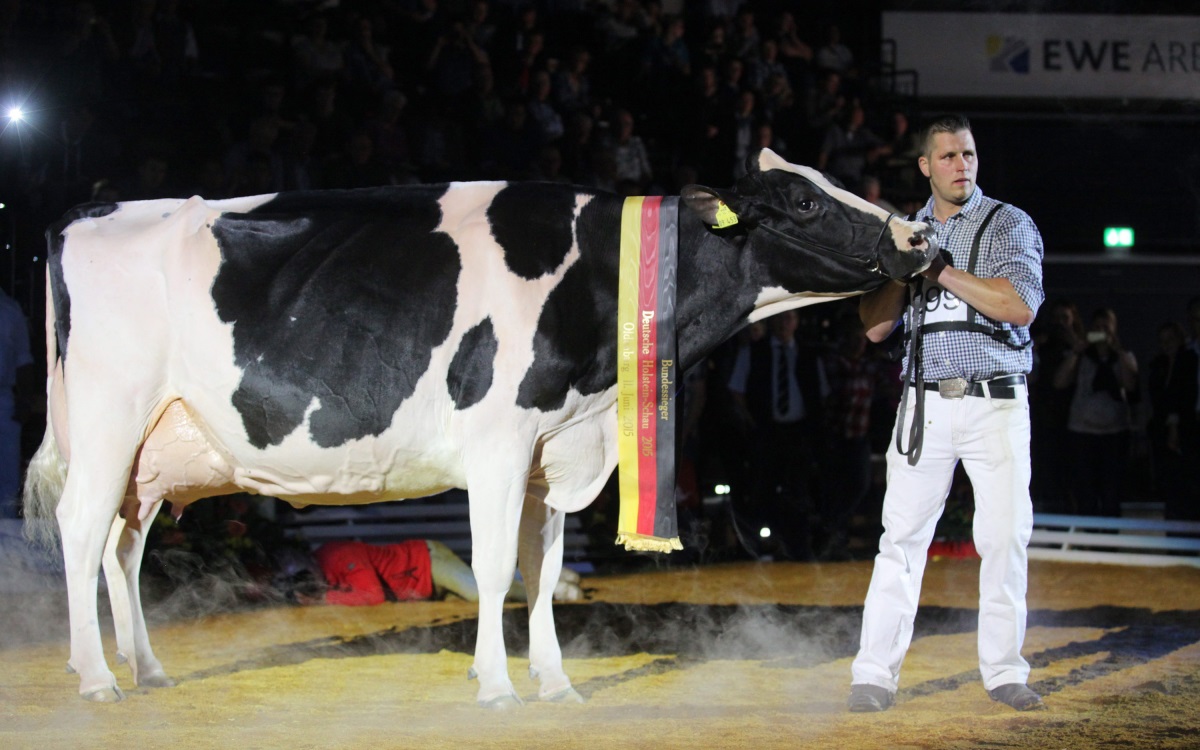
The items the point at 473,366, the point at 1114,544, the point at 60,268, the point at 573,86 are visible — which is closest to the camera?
the point at 473,366

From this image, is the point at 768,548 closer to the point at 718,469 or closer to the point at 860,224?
the point at 718,469

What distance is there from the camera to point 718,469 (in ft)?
38.7

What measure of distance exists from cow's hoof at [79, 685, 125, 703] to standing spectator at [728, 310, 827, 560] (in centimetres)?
628

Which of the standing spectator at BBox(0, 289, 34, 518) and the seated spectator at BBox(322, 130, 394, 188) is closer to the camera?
the standing spectator at BBox(0, 289, 34, 518)

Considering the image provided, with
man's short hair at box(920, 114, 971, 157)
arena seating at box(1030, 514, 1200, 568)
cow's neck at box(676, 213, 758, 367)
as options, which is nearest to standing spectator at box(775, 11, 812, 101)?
arena seating at box(1030, 514, 1200, 568)

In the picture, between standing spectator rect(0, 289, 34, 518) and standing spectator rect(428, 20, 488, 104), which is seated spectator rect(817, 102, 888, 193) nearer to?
standing spectator rect(428, 20, 488, 104)

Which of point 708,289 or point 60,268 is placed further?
point 60,268

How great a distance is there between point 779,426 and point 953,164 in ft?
19.1

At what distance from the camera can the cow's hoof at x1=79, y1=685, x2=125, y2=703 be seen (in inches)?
225

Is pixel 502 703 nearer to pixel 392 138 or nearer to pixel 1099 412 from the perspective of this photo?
pixel 392 138

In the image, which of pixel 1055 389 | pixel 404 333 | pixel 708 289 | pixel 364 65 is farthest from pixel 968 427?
pixel 364 65

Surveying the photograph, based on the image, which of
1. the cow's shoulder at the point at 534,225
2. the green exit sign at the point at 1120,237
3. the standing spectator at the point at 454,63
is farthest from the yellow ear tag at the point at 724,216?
the green exit sign at the point at 1120,237

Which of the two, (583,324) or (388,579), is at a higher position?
(583,324)

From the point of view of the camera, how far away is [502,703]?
18.0 feet
